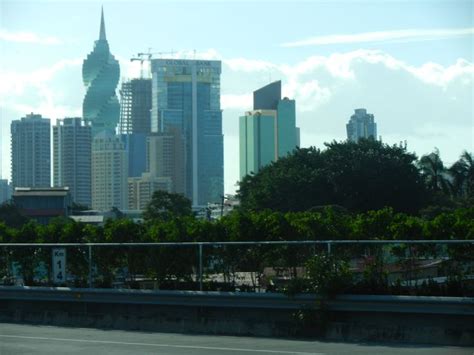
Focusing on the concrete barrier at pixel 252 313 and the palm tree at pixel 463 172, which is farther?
the palm tree at pixel 463 172

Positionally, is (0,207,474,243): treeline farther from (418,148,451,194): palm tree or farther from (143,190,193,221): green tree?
(143,190,193,221): green tree

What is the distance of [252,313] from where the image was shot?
16.7 metres

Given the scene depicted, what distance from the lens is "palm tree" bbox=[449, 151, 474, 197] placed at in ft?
330

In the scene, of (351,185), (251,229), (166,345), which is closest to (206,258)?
(251,229)

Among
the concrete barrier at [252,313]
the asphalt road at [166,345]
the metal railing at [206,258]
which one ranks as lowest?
the asphalt road at [166,345]

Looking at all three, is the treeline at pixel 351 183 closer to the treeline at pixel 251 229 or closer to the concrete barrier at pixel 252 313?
the treeline at pixel 251 229

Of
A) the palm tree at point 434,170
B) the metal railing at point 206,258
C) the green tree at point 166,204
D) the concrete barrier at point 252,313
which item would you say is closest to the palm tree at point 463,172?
the palm tree at point 434,170

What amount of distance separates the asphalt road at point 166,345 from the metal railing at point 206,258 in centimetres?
142

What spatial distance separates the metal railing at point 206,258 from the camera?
1520 cm

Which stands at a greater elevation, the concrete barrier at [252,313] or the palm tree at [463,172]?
the palm tree at [463,172]

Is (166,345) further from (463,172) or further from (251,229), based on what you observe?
(463,172)

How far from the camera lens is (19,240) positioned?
74.0 feet

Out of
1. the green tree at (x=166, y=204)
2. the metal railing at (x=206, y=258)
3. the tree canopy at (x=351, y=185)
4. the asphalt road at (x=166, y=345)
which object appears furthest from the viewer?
the green tree at (x=166, y=204)

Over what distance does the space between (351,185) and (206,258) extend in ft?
216
